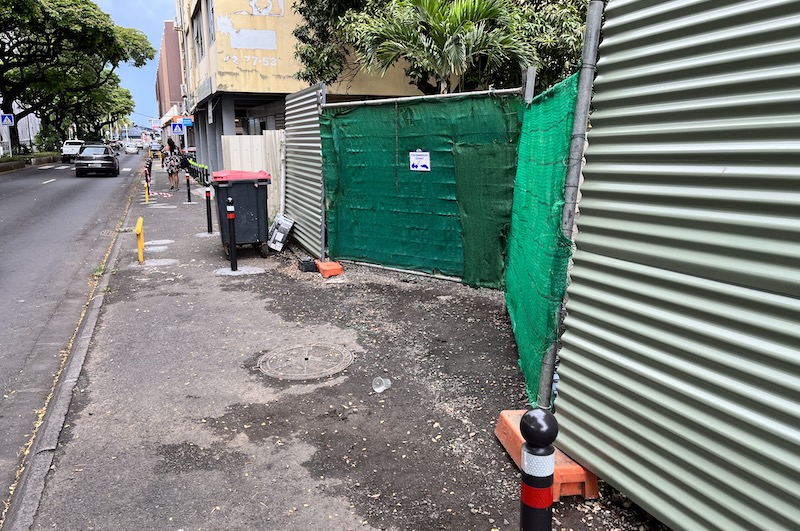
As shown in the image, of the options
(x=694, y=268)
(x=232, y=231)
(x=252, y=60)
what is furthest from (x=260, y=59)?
(x=694, y=268)

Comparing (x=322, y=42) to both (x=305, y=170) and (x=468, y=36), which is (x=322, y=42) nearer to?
(x=468, y=36)

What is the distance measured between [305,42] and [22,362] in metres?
14.0

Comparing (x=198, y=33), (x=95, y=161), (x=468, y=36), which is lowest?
(x=95, y=161)

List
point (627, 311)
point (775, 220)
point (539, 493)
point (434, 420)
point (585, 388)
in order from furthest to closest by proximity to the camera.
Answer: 1. point (434, 420)
2. point (585, 388)
3. point (627, 311)
4. point (775, 220)
5. point (539, 493)

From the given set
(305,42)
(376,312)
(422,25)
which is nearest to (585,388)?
(376,312)

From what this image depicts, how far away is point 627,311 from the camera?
2.88 m

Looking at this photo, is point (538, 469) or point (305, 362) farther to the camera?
point (305, 362)

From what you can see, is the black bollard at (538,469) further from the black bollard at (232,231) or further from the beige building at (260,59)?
the beige building at (260,59)

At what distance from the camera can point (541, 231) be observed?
3990 mm

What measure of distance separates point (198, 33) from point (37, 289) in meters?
19.9

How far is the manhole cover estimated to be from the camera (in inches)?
204

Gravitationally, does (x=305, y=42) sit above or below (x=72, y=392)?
above

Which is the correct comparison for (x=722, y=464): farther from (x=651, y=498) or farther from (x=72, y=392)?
(x=72, y=392)

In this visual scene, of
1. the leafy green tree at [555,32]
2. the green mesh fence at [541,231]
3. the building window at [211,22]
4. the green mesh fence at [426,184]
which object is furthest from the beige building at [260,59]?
the green mesh fence at [541,231]
